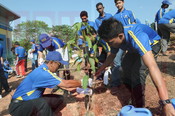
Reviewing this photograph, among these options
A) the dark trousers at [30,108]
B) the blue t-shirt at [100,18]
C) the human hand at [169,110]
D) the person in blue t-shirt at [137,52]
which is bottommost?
the dark trousers at [30,108]

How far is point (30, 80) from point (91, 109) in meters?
1.04

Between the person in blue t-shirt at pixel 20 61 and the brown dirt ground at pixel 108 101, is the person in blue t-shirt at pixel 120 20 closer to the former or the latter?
the brown dirt ground at pixel 108 101

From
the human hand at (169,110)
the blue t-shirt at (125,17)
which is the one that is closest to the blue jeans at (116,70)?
the blue t-shirt at (125,17)

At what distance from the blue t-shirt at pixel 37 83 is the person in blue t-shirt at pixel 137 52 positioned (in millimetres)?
761

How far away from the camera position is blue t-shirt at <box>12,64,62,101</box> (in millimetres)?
1750

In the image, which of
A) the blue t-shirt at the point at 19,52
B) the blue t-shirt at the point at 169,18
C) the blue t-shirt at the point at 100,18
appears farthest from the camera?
the blue t-shirt at the point at 19,52

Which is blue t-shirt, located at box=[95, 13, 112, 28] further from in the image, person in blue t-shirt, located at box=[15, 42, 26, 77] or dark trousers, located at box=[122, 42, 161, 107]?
person in blue t-shirt, located at box=[15, 42, 26, 77]

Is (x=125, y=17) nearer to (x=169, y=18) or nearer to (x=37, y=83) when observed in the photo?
(x=169, y=18)

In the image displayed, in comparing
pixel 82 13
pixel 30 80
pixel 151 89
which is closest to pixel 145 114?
pixel 30 80

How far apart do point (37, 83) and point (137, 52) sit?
3.92 feet

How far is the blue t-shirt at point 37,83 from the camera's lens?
1.75 metres

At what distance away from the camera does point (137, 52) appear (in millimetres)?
1621

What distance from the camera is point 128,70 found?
216cm

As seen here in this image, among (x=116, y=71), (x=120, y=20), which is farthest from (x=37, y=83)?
(x=120, y=20)
